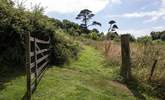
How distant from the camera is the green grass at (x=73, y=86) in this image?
10281mm

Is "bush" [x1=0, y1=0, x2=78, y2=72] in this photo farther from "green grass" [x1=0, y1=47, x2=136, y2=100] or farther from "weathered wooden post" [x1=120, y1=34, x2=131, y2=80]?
"weathered wooden post" [x1=120, y1=34, x2=131, y2=80]

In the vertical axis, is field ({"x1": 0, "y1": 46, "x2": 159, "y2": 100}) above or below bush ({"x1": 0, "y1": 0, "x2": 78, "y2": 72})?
below

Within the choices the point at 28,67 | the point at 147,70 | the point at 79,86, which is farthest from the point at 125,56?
the point at 28,67

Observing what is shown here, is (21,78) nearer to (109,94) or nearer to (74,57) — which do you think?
(109,94)

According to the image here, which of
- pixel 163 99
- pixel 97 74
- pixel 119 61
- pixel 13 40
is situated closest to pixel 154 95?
pixel 163 99

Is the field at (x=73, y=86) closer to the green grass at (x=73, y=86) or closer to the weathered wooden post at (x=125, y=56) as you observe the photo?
the green grass at (x=73, y=86)

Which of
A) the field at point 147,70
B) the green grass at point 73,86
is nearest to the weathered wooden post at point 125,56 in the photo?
the field at point 147,70

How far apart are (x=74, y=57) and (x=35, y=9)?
351 cm

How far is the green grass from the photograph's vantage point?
33.7 feet

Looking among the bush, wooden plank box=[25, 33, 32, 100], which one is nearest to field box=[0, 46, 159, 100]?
wooden plank box=[25, 33, 32, 100]

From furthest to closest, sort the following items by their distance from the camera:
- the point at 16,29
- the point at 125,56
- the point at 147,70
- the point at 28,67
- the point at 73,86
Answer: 1. the point at 147,70
2. the point at 125,56
3. the point at 16,29
4. the point at 73,86
5. the point at 28,67

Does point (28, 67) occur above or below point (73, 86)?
above

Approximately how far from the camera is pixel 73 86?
37.9 feet

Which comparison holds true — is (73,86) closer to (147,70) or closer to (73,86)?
(73,86)
